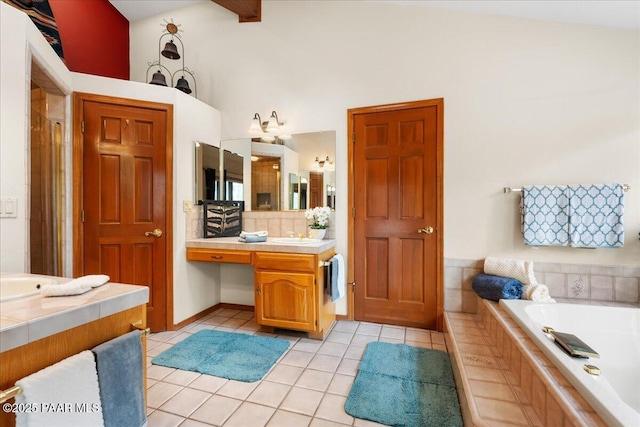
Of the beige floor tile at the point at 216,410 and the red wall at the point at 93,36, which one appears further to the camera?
the red wall at the point at 93,36

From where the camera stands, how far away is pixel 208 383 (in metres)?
1.90

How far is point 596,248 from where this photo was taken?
233 centimetres

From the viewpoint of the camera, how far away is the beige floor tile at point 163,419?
60.7 inches

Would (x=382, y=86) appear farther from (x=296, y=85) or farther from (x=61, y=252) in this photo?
(x=61, y=252)

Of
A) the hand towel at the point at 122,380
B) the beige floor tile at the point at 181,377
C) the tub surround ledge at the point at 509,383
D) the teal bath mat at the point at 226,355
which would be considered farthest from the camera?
the teal bath mat at the point at 226,355

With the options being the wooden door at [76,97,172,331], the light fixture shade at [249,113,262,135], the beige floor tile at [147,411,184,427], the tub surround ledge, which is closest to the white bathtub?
the tub surround ledge

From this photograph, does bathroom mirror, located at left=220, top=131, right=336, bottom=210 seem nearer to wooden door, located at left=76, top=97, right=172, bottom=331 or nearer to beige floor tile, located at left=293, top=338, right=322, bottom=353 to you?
wooden door, located at left=76, top=97, right=172, bottom=331

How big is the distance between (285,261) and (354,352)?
3.04 feet

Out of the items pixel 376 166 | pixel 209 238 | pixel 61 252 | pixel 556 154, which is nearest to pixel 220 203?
pixel 209 238

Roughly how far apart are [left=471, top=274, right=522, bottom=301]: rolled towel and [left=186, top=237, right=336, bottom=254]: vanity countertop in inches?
52.3

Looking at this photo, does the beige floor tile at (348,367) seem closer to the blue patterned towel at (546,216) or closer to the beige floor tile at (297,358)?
the beige floor tile at (297,358)

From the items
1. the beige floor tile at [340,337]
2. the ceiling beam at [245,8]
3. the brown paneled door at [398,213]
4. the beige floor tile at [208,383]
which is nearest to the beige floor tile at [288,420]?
the beige floor tile at [208,383]

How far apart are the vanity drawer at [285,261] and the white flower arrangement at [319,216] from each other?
494 millimetres

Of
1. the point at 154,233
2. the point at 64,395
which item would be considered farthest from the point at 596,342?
the point at 154,233
